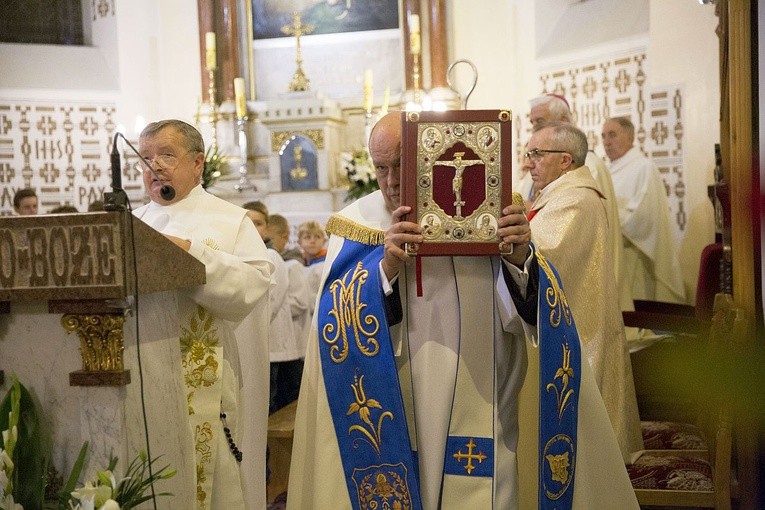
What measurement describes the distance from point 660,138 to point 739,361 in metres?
8.38

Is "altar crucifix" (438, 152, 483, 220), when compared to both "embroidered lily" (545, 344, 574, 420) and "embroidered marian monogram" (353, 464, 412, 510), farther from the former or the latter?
"embroidered marian monogram" (353, 464, 412, 510)

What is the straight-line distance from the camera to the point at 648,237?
25.4 feet

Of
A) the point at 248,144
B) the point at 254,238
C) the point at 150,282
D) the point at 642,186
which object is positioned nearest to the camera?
the point at 150,282

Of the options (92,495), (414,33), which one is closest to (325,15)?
(414,33)

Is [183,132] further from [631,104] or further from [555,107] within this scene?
[631,104]

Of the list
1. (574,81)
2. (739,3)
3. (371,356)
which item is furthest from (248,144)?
(371,356)

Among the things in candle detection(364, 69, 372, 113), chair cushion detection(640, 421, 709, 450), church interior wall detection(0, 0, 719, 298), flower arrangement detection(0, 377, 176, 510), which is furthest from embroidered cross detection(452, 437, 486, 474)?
candle detection(364, 69, 372, 113)

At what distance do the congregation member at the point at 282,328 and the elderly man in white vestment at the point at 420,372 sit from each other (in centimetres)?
258

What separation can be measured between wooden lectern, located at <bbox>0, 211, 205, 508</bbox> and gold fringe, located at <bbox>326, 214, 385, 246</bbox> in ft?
2.56

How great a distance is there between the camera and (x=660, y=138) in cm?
871

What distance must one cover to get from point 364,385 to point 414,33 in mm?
8754

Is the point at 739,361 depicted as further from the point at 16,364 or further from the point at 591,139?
the point at 591,139

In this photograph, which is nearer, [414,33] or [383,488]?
[383,488]

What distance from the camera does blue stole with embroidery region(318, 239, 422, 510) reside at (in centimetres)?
285
